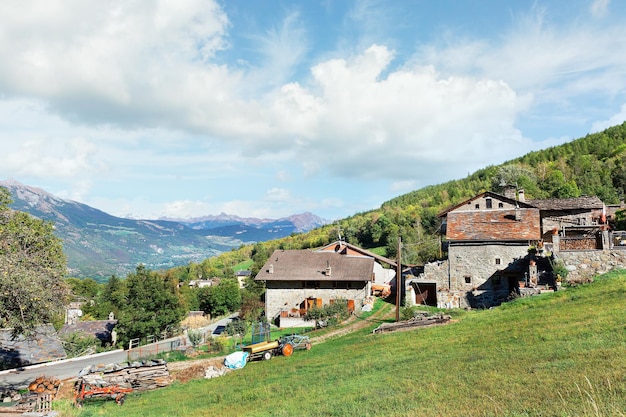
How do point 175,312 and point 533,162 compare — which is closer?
point 175,312

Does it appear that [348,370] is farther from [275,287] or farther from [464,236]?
[275,287]

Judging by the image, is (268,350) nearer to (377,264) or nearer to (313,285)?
(313,285)

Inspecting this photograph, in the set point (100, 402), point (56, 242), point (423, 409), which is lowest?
point (100, 402)

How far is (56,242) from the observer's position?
30516mm

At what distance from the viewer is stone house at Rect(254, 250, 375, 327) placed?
4525 centimetres

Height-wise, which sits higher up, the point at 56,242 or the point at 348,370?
the point at 56,242

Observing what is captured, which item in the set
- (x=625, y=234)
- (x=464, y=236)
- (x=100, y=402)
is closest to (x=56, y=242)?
(x=100, y=402)

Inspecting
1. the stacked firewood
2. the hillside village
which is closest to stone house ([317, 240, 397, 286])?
the hillside village

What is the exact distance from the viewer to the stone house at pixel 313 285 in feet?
148

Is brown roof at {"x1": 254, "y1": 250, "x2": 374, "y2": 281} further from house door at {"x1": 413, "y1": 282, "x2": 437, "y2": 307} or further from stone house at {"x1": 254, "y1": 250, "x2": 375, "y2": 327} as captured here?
house door at {"x1": 413, "y1": 282, "x2": 437, "y2": 307}

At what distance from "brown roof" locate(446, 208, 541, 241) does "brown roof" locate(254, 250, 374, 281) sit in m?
11.7

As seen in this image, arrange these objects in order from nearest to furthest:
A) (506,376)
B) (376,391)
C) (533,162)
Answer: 1. (506,376)
2. (376,391)
3. (533,162)

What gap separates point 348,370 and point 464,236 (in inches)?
929

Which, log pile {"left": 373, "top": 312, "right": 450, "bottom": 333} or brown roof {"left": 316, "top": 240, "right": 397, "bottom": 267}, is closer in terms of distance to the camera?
log pile {"left": 373, "top": 312, "right": 450, "bottom": 333}
